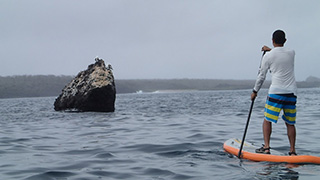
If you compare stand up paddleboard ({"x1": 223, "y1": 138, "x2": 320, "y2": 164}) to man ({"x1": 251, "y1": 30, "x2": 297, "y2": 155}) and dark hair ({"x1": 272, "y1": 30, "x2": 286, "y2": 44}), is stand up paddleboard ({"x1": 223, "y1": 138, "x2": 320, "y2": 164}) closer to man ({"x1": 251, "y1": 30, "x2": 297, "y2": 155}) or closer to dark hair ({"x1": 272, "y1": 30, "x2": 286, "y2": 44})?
man ({"x1": 251, "y1": 30, "x2": 297, "y2": 155})

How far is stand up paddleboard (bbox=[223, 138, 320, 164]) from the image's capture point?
7688mm

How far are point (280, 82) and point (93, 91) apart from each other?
16088mm

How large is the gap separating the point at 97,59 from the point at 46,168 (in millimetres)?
18917

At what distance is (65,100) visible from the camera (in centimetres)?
2536

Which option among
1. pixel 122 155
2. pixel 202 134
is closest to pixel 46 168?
pixel 122 155

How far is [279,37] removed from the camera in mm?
8453

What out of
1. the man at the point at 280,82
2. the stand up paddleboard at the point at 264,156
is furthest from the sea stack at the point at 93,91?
the man at the point at 280,82

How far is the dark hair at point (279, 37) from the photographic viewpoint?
8453mm

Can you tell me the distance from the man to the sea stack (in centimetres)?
1574

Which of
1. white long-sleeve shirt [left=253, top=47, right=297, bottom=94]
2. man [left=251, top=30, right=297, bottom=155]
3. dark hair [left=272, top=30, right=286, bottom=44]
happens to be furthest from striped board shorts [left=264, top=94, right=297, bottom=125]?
dark hair [left=272, top=30, right=286, bottom=44]

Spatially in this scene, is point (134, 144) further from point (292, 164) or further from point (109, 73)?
point (109, 73)

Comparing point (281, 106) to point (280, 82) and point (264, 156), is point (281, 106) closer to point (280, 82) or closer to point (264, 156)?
point (280, 82)

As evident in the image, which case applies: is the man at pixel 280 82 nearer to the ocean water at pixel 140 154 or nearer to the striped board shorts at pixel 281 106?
the striped board shorts at pixel 281 106

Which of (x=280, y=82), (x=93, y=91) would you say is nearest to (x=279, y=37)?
(x=280, y=82)
